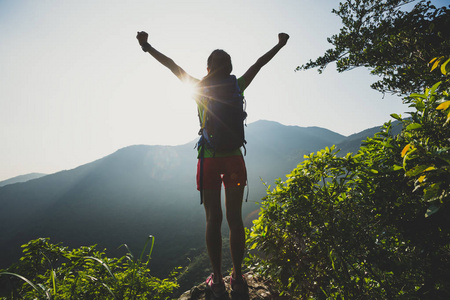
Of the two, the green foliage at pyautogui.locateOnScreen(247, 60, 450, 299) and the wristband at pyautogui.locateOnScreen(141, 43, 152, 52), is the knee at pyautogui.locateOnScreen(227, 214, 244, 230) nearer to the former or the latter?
the green foliage at pyautogui.locateOnScreen(247, 60, 450, 299)

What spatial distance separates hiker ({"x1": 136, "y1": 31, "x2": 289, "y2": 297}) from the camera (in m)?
2.01

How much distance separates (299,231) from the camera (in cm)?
194

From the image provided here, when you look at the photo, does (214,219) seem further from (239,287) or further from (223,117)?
(223,117)

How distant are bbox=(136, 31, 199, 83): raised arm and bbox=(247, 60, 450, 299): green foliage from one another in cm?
167

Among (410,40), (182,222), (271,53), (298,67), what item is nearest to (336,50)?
(298,67)

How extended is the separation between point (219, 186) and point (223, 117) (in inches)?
29.2

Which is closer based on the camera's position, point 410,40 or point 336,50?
point 410,40

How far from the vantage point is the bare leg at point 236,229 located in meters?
2.00

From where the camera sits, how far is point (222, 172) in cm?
210

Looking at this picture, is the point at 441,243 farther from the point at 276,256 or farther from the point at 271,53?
the point at 271,53

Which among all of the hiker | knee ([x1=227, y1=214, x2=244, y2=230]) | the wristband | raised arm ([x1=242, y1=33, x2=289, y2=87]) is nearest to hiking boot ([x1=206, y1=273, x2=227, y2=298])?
the hiker

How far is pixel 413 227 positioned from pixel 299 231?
0.86 metres

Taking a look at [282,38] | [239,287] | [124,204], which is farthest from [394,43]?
[124,204]

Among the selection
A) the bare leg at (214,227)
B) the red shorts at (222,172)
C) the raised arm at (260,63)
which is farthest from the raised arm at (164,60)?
the bare leg at (214,227)
